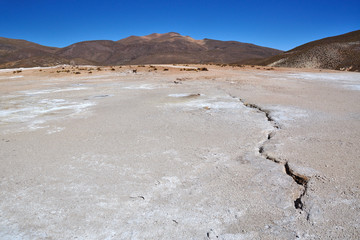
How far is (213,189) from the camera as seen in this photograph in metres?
2.69

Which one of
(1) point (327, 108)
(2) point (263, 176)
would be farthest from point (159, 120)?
(1) point (327, 108)

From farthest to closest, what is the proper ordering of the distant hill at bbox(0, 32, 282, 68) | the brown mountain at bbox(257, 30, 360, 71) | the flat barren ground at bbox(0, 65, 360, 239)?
the distant hill at bbox(0, 32, 282, 68)
the brown mountain at bbox(257, 30, 360, 71)
the flat barren ground at bbox(0, 65, 360, 239)

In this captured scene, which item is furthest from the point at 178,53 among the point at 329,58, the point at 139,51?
the point at 329,58

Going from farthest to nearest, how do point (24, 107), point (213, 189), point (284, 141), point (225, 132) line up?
point (24, 107)
point (225, 132)
point (284, 141)
point (213, 189)

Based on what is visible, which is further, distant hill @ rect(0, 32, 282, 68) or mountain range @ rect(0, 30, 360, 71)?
distant hill @ rect(0, 32, 282, 68)

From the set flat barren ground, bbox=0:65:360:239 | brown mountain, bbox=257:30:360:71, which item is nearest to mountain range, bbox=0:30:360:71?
brown mountain, bbox=257:30:360:71

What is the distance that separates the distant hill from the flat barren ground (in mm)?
73990

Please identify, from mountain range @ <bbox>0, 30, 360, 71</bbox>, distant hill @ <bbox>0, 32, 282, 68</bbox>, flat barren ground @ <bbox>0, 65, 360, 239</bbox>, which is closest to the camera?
flat barren ground @ <bbox>0, 65, 360, 239</bbox>

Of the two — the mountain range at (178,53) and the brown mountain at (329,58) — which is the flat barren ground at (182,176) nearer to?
the mountain range at (178,53)

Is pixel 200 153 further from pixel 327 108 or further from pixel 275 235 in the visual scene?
pixel 327 108

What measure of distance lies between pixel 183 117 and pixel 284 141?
2.02 meters

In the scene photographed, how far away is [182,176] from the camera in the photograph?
296 cm

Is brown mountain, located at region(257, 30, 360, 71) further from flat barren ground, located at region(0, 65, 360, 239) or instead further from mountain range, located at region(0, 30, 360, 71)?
flat barren ground, located at region(0, 65, 360, 239)

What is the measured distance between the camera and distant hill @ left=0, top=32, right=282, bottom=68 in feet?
278
